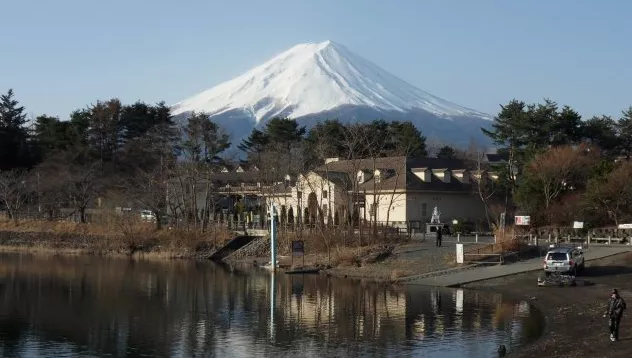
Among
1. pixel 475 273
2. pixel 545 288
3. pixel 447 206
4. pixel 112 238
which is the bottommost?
pixel 545 288

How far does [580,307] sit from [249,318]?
10788 mm

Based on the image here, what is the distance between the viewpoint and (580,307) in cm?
2711

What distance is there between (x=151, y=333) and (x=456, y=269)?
1873 centimetres

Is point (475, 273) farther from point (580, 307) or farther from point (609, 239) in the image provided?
point (609, 239)

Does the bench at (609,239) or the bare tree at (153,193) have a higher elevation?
the bare tree at (153,193)

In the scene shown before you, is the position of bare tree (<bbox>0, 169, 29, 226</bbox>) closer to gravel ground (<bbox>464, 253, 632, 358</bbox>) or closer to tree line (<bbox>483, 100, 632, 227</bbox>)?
tree line (<bbox>483, 100, 632, 227</bbox>)

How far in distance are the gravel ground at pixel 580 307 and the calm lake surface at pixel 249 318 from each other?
2.60 feet

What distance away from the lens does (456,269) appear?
127 ft

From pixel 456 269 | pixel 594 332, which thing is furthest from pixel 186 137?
pixel 594 332

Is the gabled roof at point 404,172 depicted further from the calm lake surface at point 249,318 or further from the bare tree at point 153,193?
the calm lake surface at point 249,318

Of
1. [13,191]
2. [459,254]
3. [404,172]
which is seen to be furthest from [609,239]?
[13,191]

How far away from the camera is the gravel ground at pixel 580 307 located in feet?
63.4

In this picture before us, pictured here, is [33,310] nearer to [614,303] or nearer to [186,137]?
[614,303]

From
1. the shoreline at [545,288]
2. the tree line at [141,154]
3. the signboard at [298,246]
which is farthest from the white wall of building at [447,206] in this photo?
the signboard at [298,246]
